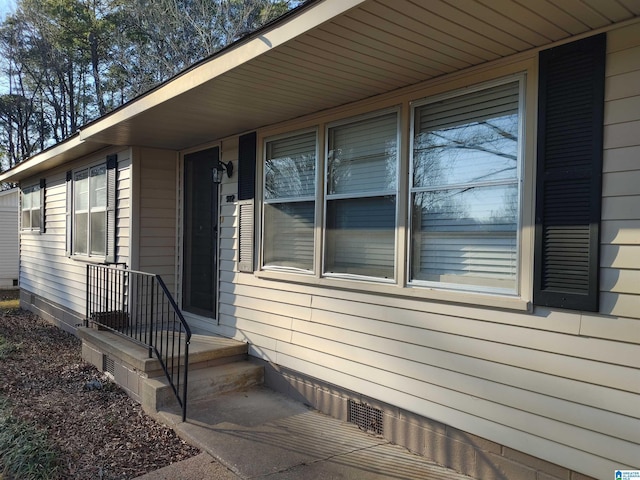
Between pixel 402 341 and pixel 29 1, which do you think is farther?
pixel 29 1

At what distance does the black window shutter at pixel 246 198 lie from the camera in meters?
4.73

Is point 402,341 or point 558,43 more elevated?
point 558,43

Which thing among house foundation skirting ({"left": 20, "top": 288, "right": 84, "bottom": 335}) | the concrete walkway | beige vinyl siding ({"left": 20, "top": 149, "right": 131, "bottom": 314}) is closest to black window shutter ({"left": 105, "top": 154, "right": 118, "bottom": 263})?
beige vinyl siding ({"left": 20, "top": 149, "right": 131, "bottom": 314})

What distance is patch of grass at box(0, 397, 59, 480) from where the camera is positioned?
2.95 metres

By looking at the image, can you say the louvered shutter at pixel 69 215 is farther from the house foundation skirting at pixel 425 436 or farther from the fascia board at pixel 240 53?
the house foundation skirting at pixel 425 436

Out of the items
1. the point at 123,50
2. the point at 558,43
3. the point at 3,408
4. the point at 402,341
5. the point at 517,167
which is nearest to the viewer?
the point at 558,43

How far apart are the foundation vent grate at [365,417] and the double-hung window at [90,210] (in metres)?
4.33

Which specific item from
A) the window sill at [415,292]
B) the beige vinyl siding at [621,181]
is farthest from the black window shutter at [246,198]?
the beige vinyl siding at [621,181]

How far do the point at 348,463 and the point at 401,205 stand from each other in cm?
171

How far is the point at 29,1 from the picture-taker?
1900cm

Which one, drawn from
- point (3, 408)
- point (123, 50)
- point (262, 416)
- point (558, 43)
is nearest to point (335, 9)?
point (558, 43)

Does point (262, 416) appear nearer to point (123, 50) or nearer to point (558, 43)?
point (558, 43)

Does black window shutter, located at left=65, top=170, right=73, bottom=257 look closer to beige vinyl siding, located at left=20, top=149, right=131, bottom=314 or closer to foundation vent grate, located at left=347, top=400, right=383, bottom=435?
beige vinyl siding, located at left=20, top=149, right=131, bottom=314

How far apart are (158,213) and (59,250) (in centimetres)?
337
